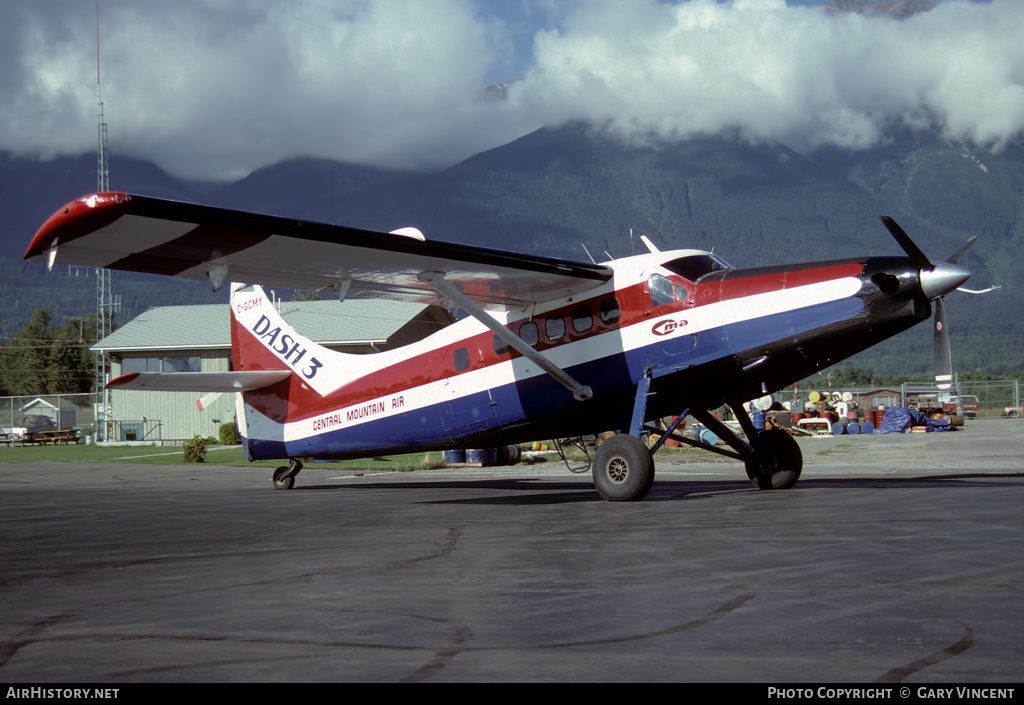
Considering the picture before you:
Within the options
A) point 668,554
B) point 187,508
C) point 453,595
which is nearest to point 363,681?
point 453,595

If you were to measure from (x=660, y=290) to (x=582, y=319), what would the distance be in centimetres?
129

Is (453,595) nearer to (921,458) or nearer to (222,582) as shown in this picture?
(222,582)

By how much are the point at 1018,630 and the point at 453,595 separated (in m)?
3.01

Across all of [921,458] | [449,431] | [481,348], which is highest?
[481,348]

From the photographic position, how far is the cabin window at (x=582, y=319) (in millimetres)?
13172

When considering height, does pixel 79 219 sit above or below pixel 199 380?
above

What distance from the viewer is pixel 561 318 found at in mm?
13516

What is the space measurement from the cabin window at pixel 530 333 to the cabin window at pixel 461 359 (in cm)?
104

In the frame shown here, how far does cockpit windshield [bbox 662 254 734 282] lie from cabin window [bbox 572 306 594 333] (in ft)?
4.40

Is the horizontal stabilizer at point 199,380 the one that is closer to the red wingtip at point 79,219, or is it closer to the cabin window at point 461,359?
the cabin window at point 461,359

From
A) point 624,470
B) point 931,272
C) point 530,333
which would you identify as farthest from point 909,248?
point 530,333

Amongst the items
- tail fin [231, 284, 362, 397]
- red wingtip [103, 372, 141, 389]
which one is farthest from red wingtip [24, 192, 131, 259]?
tail fin [231, 284, 362, 397]

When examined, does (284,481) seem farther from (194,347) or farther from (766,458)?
(194,347)

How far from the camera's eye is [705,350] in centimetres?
1210
